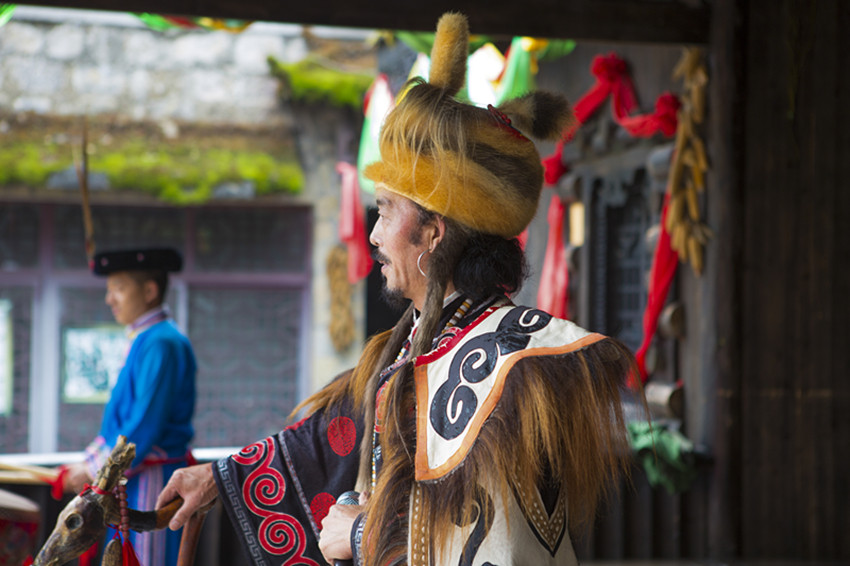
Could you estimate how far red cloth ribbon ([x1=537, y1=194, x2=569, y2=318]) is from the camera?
5.22m

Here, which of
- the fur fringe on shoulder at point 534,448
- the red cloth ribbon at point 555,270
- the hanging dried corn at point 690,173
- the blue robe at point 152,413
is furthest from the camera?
the red cloth ribbon at point 555,270

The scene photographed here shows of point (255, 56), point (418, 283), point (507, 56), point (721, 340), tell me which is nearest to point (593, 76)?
point (507, 56)

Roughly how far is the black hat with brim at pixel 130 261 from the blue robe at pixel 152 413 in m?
0.23

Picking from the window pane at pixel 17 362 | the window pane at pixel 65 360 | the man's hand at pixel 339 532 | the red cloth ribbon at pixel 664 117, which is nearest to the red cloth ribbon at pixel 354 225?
the window pane at pixel 65 360

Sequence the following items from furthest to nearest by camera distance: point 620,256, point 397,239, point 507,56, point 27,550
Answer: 1. point 507,56
2. point 620,256
3. point 27,550
4. point 397,239

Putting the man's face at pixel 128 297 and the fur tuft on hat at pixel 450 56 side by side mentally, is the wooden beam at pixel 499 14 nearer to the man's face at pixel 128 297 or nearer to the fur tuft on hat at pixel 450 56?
the man's face at pixel 128 297

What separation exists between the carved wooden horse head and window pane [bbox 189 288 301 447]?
569 centimetres

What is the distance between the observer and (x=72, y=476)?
3.07m

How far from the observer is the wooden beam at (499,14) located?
3172 mm

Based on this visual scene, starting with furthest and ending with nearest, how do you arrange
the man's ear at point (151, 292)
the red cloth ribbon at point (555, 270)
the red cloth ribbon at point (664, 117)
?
the red cloth ribbon at point (555, 270)
the red cloth ribbon at point (664, 117)
the man's ear at point (151, 292)

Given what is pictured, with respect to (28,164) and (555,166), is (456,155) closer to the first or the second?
(555,166)

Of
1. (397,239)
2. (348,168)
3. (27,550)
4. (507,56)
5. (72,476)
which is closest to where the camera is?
(397,239)

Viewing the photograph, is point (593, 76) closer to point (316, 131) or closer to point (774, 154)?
point (774, 154)

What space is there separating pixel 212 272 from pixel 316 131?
1421 mm
